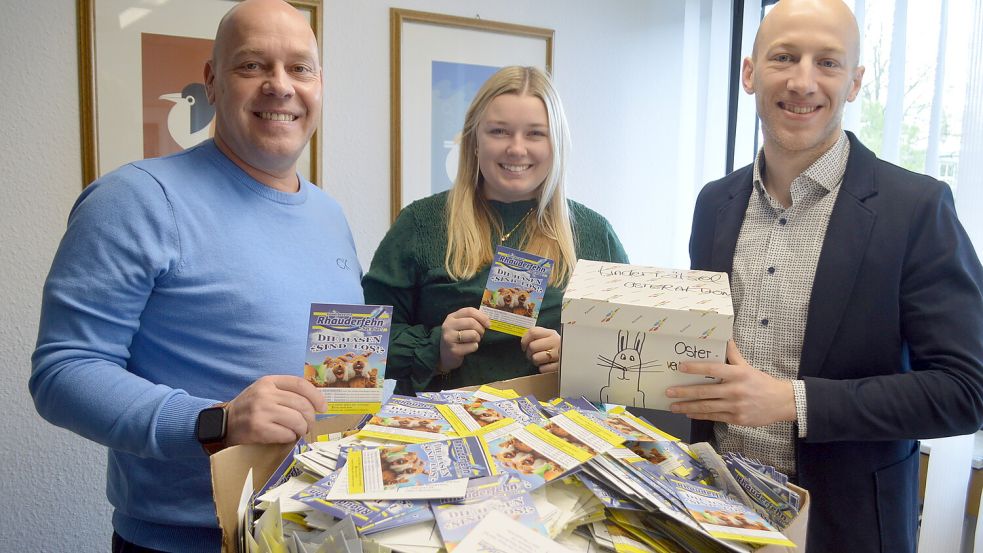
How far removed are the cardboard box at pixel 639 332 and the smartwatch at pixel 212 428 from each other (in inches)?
22.0

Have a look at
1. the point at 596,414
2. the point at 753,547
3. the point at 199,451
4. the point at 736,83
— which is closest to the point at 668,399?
the point at 596,414

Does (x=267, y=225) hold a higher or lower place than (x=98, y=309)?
higher

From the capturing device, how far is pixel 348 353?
101 cm

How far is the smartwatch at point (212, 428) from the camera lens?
0.97 m

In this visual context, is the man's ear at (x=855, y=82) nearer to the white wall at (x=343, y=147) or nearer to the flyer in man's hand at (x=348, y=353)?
the flyer in man's hand at (x=348, y=353)

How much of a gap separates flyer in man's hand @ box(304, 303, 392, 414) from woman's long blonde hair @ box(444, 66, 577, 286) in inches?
23.5

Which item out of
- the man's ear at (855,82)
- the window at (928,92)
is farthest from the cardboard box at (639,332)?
the window at (928,92)

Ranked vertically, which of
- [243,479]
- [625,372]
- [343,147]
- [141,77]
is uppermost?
[141,77]

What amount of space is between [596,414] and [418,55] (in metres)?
1.94

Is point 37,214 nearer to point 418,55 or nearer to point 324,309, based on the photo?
point 418,55

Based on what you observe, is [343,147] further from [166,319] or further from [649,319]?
[649,319]

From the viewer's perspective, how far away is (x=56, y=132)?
6.97 ft

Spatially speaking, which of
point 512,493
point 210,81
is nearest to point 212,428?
point 512,493

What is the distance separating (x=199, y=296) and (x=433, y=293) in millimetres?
605
